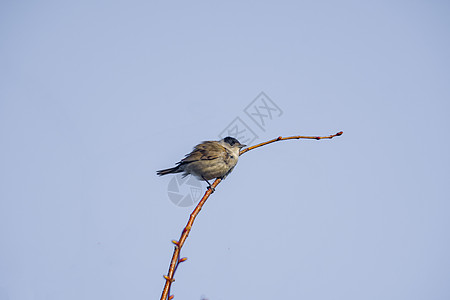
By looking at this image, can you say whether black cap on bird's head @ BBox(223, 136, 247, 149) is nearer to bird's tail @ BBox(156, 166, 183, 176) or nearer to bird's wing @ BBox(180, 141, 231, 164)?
bird's wing @ BBox(180, 141, 231, 164)

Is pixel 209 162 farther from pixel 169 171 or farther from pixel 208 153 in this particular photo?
pixel 169 171

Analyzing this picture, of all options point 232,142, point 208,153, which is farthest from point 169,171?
point 232,142

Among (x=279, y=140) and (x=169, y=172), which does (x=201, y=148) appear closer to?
(x=169, y=172)

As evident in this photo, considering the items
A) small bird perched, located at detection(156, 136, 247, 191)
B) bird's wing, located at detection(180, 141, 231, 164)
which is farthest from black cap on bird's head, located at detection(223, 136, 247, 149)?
bird's wing, located at detection(180, 141, 231, 164)

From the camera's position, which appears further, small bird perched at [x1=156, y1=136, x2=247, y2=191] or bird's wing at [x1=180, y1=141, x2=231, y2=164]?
bird's wing at [x1=180, y1=141, x2=231, y2=164]

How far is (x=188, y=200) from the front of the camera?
23.1 ft

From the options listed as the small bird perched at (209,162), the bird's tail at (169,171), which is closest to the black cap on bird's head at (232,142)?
the small bird perched at (209,162)

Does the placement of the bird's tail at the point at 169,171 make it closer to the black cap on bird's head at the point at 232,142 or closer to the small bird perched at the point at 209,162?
the small bird perched at the point at 209,162

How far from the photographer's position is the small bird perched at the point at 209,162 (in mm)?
8133

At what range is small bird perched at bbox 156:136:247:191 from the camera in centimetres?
813

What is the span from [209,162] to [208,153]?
32 cm

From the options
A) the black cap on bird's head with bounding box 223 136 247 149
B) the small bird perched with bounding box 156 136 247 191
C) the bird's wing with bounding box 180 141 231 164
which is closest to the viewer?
the small bird perched with bounding box 156 136 247 191

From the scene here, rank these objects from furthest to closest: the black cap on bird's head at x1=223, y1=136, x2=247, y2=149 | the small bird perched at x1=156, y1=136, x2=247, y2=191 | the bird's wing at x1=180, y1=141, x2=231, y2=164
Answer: the black cap on bird's head at x1=223, y1=136, x2=247, y2=149, the bird's wing at x1=180, y1=141, x2=231, y2=164, the small bird perched at x1=156, y1=136, x2=247, y2=191

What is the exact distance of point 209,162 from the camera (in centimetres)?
819
